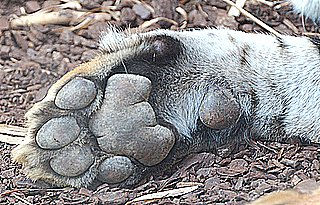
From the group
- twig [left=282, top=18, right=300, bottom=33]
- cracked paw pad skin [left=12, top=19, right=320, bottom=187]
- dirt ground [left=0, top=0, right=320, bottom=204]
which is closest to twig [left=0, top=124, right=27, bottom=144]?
dirt ground [left=0, top=0, right=320, bottom=204]

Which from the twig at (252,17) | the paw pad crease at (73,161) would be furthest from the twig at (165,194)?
the twig at (252,17)

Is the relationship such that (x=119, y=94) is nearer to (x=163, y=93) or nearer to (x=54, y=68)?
(x=163, y=93)

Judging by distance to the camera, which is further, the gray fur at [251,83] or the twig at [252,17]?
the twig at [252,17]

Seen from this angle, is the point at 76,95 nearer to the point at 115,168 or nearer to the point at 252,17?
the point at 115,168

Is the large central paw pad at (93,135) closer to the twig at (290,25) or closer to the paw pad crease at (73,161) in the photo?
the paw pad crease at (73,161)

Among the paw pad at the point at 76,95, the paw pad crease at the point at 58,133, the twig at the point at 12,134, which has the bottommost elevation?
the twig at the point at 12,134

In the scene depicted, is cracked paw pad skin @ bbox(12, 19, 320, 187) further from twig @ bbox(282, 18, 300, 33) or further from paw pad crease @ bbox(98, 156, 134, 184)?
twig @ bbox(282, 18, 300, 33)

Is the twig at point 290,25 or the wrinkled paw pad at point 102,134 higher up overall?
the wrinkled paw pad at point 102,134
